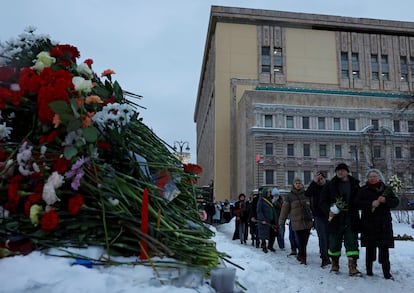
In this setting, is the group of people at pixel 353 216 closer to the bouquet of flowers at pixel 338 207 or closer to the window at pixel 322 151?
the bouquet of flowers at pixel 338 207

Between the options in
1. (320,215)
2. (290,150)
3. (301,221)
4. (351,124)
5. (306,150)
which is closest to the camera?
(320,215)

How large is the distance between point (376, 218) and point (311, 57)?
174ft

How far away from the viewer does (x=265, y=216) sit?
39.9 feet

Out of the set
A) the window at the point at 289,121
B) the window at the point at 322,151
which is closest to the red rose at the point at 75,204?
the window at the point at 289,121

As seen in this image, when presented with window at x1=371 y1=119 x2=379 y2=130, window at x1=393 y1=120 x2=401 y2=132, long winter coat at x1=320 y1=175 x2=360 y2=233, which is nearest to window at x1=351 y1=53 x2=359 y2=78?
window at x1=393 y1=120 x2=401 y2=132

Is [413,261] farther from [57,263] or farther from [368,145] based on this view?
[368,145]

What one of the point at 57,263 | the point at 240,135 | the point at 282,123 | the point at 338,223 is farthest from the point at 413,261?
the point at 240,135

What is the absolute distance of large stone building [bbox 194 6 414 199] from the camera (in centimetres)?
4600

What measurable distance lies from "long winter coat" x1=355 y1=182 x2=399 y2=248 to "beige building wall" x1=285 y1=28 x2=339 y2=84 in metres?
50.4

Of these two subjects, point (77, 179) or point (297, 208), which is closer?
point (77, 179)

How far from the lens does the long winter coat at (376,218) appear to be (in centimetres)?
672

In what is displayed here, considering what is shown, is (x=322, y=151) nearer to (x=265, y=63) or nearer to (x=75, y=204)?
(x=265, y=63)

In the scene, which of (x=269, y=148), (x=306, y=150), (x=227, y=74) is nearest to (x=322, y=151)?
(x=306, y=150)

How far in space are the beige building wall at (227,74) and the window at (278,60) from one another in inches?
110
